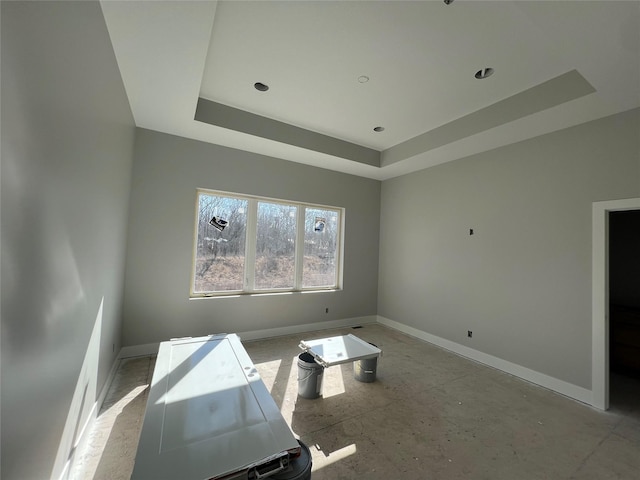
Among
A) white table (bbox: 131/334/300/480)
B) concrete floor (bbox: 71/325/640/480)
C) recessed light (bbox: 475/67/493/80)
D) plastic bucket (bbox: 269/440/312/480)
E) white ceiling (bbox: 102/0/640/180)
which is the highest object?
recessed light (bbox: 475/67/493/80)

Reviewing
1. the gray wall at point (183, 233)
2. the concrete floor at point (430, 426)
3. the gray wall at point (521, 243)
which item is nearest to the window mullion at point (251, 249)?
the gray wall at point (183, 233)

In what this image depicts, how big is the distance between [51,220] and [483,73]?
11.5 ft

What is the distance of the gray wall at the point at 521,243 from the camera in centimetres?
282

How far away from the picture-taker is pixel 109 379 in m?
2.74

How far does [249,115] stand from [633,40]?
11.4ft

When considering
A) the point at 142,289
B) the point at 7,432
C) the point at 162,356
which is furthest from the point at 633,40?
the point at 142,289

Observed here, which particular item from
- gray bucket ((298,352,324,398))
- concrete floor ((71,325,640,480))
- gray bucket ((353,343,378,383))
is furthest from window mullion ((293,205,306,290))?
gray bucket ((298,352,324,398))

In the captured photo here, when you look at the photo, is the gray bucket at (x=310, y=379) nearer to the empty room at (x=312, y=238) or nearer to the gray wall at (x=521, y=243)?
the empty room at (x=312, y=238)

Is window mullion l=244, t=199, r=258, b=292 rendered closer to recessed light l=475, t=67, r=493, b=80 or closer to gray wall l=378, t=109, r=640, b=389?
gray wall l=378, t=109, r=640, b=389

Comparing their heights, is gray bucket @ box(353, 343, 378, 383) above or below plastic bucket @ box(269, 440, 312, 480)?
below

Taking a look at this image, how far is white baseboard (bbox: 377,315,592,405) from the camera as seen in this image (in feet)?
9.33

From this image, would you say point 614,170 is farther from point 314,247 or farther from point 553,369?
point 314,247

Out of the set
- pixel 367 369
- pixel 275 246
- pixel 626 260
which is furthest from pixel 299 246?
pixel 626 260

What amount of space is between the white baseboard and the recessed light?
10.9ft
